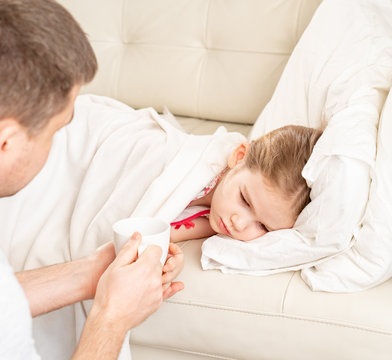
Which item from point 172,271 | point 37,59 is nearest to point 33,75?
point 37,59

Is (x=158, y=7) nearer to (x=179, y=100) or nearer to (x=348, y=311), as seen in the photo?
(x=179, y=100)

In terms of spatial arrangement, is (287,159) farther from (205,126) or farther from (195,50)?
(195,50)

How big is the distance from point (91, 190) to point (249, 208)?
41 centimetres

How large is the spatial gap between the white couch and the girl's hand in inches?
1.7

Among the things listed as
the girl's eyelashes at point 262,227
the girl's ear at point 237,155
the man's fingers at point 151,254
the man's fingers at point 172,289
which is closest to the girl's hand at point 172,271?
the man's fingers at point 172,289

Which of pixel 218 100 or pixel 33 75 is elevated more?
pixel 33 75

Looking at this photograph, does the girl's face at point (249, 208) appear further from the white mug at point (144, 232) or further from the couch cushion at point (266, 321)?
the white mug at point (144, 232)

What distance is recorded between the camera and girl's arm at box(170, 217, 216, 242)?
1487mm

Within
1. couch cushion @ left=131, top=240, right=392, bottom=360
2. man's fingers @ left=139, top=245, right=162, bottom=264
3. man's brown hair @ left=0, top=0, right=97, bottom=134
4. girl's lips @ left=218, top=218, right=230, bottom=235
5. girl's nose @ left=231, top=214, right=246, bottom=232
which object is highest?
man's brown hair @ left=0, top=0, right=97, bottom=134

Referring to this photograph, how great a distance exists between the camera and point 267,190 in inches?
54.4

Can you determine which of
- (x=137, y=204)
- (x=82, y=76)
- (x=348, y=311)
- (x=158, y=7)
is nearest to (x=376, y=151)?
(x=348, y=311)

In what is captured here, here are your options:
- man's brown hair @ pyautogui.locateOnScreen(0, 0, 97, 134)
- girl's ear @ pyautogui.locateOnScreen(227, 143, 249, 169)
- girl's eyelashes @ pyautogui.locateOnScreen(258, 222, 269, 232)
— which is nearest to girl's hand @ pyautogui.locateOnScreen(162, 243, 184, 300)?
girl's eyelashes @ pyautogui.locateOnScreen(258, 222, 269, 232)

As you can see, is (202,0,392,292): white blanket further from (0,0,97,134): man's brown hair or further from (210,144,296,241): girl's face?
(0,0,97,134): man's brown hair

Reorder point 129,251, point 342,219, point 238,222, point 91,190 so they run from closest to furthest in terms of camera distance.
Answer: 1. point 129,251
2. point 342,219
3. point 238,222
4. point 91,190
